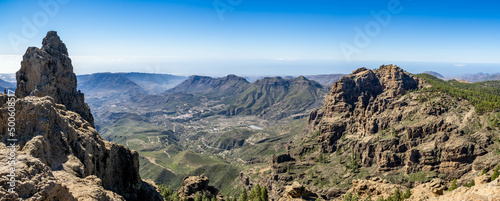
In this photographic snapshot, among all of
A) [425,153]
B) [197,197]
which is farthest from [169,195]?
[425,153]

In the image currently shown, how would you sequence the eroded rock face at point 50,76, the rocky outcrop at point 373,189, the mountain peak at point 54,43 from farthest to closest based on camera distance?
the rocky outcrop at point 373,189 < the mountain peak at point 54,43 < the eroded rock face at point 50,76

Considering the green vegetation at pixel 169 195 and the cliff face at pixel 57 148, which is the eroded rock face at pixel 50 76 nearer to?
the cliff face at pixel 57 148

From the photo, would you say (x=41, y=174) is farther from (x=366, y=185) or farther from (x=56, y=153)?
(x=366, y=185)

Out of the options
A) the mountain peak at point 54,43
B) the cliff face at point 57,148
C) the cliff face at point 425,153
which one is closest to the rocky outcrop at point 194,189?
the cliff face at point 57,148

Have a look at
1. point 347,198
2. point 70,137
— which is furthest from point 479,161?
point 70,137

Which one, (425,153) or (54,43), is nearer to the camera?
(54,43)

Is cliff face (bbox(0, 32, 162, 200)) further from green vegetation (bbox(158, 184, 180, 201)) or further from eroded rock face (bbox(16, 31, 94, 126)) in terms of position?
green vegetation (bbox(158, 184, 180, 201))

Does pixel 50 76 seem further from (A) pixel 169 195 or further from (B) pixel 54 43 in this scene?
(A) pixel 169 195
